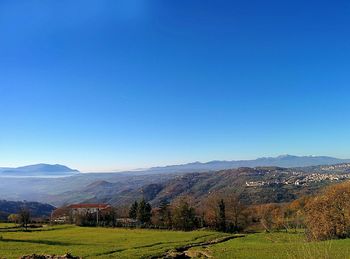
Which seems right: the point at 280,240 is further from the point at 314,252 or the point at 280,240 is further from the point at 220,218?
the point at 220,218

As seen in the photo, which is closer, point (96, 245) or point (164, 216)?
point (96, 245)

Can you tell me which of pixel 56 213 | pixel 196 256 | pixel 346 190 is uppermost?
pixel 346 190

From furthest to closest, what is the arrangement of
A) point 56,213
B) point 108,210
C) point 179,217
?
point 56,213 < point 108,210 < point 179,217

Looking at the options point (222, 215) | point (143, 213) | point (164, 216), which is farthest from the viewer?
point (143, 213)

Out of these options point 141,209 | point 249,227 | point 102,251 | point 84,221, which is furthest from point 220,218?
point 102,251

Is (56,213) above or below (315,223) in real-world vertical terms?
below

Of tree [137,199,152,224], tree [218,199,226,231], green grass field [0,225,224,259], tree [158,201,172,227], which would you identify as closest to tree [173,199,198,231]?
tree [158,201,172,227]

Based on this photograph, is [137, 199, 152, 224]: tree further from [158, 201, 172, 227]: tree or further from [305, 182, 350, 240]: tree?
[305, 182, 350, 240]: tree

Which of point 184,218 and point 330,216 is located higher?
point 330,216

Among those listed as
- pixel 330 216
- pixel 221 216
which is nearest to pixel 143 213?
pixel 221 216

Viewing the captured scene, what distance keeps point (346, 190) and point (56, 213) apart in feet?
436

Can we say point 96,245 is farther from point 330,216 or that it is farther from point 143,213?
point 143,213

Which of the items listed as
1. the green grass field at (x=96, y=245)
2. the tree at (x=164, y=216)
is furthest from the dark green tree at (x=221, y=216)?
the green grass field at (x=96, y=245)

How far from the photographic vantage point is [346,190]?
4769cm
